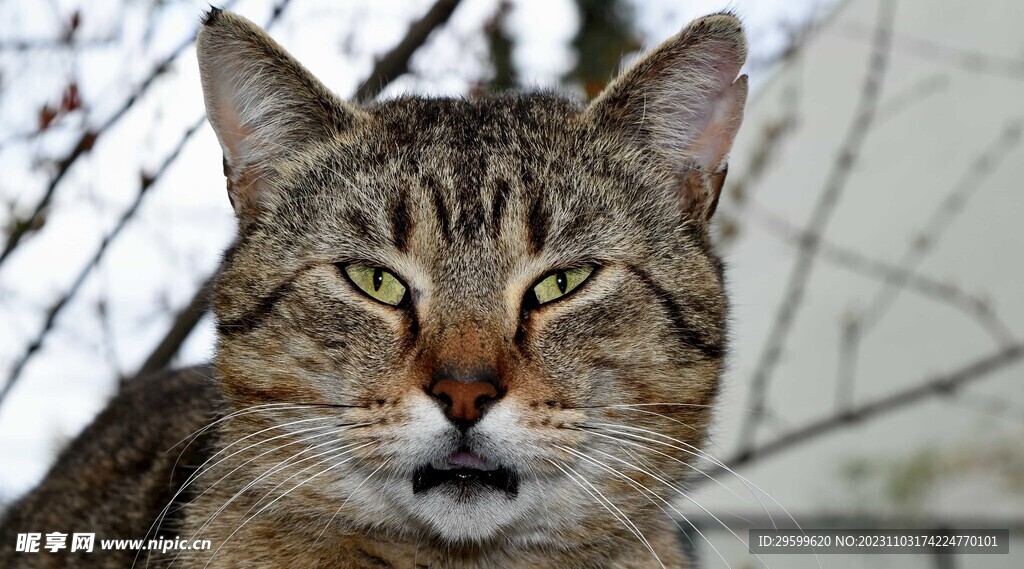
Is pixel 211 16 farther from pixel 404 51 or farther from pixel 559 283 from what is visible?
pixel 559 283

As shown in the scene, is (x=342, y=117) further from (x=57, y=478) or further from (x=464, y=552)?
(x=57, y=478)

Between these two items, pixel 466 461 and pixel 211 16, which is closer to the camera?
pixel 466 461

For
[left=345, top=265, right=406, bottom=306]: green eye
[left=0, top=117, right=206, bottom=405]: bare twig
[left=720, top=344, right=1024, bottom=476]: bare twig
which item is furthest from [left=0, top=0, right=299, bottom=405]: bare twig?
[left=720, top=344, right=1024, bottom=476]: bare twig

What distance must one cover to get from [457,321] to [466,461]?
35 centimetres

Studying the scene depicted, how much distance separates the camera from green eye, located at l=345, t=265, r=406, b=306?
8.14ft

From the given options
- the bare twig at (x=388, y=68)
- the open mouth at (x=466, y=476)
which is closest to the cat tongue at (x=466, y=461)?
the open mouth at (x=466, y=476)

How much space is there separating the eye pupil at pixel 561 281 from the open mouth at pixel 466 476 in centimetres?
56

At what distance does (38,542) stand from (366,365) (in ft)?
6.21

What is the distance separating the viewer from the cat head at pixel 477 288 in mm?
2209

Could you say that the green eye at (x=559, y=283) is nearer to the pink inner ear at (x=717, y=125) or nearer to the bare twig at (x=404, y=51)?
the pink inner ear at (x=717, y=125)

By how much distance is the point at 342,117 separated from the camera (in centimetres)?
285

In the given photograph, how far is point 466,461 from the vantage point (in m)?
2.16

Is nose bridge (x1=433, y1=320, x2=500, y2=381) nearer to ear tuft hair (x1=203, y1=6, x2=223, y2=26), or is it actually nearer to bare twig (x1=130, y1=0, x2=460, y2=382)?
ear tuft hair (x1=203, y1=6, x2=223, y2=26)

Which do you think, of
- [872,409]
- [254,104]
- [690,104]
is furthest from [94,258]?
[872,409]
